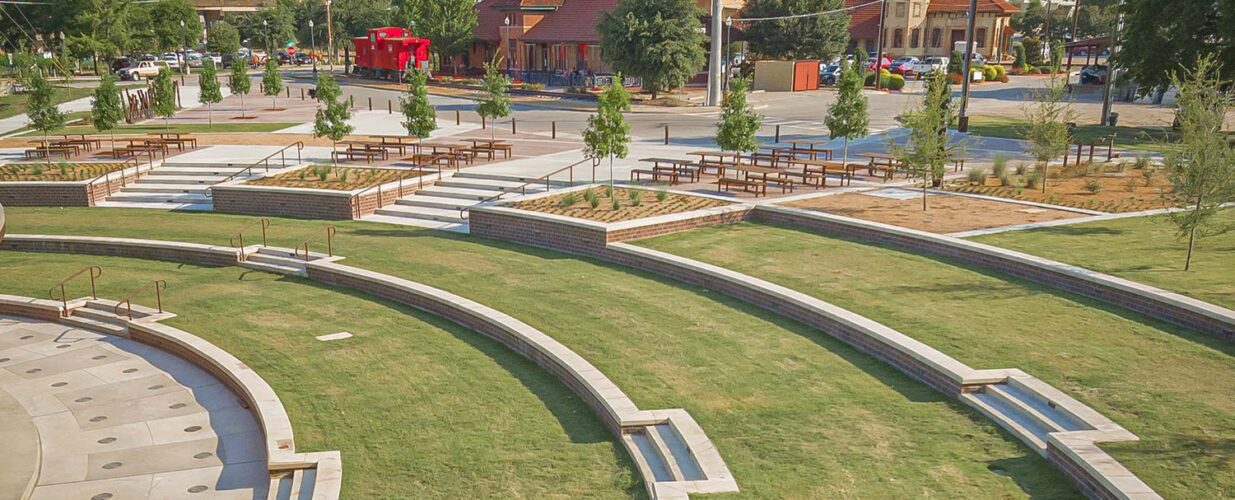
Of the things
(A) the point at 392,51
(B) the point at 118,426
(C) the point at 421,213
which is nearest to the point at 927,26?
(A) the point at 392,51

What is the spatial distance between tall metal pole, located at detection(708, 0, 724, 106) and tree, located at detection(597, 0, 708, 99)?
1.88 m

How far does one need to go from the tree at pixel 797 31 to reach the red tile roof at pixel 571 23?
10318mm

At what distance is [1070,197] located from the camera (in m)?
22.1

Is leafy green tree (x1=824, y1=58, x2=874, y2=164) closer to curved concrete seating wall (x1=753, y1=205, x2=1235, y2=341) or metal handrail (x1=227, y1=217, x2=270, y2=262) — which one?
curved concrete seating wall (x1=753, y1=205, x2=1235, y2=341)

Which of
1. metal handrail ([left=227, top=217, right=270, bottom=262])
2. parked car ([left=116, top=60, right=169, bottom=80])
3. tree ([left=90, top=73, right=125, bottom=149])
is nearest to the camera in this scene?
metal handrail ([left=227, top=217, right=270, bottom=262])

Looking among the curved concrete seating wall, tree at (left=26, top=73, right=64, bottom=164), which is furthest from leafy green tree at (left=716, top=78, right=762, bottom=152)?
tree at (left=26, top=73, right=64, bottom=164)

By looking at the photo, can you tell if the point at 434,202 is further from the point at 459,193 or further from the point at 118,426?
the point at 118,426

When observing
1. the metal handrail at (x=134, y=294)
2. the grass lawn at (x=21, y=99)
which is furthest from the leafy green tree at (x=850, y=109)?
the grass lawn at (x=21, y=99)

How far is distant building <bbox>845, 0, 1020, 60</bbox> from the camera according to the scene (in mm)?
83938

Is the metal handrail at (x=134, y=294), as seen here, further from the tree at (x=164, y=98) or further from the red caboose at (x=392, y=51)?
the red caboose at (x=392, y=51)

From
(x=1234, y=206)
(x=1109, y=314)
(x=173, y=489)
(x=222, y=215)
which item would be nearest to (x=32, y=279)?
(x=222, y=215)

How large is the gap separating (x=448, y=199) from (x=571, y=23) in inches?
1808

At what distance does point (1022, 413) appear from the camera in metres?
10.7

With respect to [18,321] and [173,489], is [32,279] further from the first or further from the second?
[173,489]
